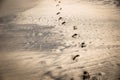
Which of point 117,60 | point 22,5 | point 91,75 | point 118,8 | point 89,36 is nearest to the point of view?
point 91,75

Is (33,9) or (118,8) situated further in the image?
(33,9)

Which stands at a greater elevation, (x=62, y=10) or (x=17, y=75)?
(x=62, y=10)

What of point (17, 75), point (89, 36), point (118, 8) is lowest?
point (17, 75)

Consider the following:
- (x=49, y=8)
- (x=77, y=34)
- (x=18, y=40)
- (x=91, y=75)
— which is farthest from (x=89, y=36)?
(x=49, y=8)

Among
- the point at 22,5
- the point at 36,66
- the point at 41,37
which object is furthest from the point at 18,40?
the point at 22,5

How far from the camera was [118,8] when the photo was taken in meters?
4.06

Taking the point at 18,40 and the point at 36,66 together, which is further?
the point at 18,40

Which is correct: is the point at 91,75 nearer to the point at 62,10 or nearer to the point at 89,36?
the point at 89,36

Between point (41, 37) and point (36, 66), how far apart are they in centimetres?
83

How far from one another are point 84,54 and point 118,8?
6.21 feet

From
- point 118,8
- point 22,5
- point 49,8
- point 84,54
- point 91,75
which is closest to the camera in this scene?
point 91,75

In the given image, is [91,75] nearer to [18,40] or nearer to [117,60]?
[117,60]

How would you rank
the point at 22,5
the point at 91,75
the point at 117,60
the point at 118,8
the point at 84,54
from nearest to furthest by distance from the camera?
the point at 91,75, the point at 117,60, the point at 84,54, the point at 118,8, the point at 22,5

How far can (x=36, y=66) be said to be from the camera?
8.15 ft
